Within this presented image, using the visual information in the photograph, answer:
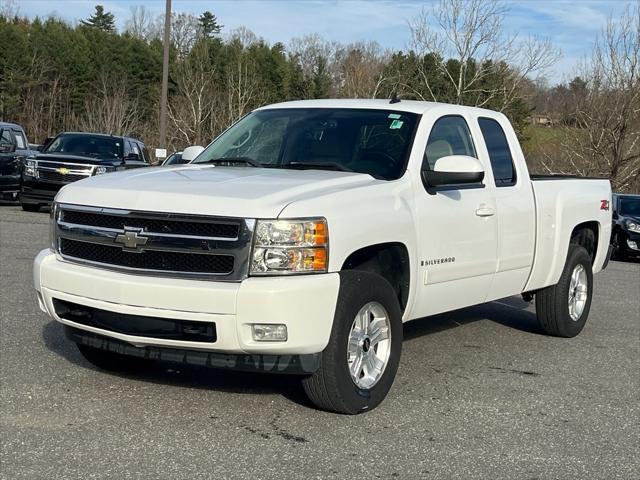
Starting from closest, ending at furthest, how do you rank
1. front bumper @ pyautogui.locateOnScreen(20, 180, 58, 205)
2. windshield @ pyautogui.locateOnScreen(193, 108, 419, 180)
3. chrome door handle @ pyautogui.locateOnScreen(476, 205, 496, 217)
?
windshield @ pyautogui.locateOnScreen(193, 108, 419, 180)
chrome door handle @ pyautogui.locateOnScreen(476, 205, 496, 217)
front bumper @ pyautogui.locateOnScreen(20, 180, 58, 205)

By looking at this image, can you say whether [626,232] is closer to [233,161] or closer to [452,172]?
[452,172]

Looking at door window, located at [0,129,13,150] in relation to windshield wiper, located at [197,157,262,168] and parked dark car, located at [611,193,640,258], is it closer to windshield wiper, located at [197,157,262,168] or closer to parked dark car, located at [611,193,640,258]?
parked dark car, located at [611,193,640,258]

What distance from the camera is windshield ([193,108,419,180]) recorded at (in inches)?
223

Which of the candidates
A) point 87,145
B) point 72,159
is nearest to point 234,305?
point 72,159

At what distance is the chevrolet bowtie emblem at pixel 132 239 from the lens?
15.1 ft

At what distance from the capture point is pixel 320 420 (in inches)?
190

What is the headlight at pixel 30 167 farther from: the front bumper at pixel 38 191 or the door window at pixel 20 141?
the door window at pixel 20 141

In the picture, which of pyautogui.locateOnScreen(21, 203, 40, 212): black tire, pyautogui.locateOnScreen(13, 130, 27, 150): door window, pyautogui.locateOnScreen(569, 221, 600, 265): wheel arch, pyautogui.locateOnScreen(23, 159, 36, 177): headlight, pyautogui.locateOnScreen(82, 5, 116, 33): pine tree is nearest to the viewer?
pyautogui.locateOnScreen(569, 221, 600, 265): wheel arch

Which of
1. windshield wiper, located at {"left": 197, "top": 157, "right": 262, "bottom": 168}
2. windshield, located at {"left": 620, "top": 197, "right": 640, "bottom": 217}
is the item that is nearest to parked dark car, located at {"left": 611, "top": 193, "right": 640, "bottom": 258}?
windshield, located at {"left": 620, "top": 197, "right": 640, "bottom": 217}

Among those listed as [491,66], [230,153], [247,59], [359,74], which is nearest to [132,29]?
[247,59]

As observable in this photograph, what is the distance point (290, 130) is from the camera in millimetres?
6176

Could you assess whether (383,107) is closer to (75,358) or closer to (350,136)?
(350,136)

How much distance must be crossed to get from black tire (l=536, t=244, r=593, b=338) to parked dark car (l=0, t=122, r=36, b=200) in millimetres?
14118

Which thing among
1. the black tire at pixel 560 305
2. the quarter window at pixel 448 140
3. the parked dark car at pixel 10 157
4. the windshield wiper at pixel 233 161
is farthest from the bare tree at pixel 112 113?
the quarter window at pixel 448 140
